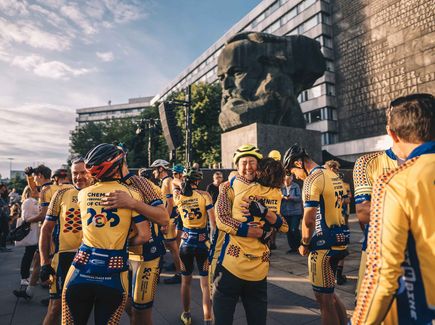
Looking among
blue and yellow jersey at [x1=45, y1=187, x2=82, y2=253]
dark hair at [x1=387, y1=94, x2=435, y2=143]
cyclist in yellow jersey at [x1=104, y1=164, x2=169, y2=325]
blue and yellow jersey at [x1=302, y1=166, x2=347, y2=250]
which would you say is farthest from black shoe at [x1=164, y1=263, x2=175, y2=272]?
dark hair at [x1=387, y1=94, x2=435, y2=143]

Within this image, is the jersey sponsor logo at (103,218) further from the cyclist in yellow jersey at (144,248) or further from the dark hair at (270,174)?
the dark hair at (270,174)

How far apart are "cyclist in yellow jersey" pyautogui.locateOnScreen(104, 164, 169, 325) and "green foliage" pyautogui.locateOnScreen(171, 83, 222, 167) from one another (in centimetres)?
2698

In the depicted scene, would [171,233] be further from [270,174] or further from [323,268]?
[270,174]

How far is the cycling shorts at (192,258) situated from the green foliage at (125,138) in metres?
32.8

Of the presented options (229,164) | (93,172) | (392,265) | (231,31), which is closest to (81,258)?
(93,172)

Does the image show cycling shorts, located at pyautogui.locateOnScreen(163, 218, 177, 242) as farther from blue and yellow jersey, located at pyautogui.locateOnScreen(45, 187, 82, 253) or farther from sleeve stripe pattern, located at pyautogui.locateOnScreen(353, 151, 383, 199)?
sleeve stripe pattern, located at pyautogui.locateOnScreen(353, 151, 383, 199)

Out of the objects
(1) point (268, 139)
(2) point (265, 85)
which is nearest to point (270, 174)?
(1) point (268, 139)

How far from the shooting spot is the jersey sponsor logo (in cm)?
241

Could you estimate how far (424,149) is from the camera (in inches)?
57.9

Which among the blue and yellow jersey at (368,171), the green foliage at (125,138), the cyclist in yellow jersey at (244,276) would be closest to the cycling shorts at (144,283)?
the cyclist in yellow jersey at (244,276)

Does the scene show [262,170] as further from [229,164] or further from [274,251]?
[229,164]

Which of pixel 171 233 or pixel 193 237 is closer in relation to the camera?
pixel 193 237

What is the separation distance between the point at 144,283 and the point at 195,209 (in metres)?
1.60

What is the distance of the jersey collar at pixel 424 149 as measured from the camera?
1459 mm
